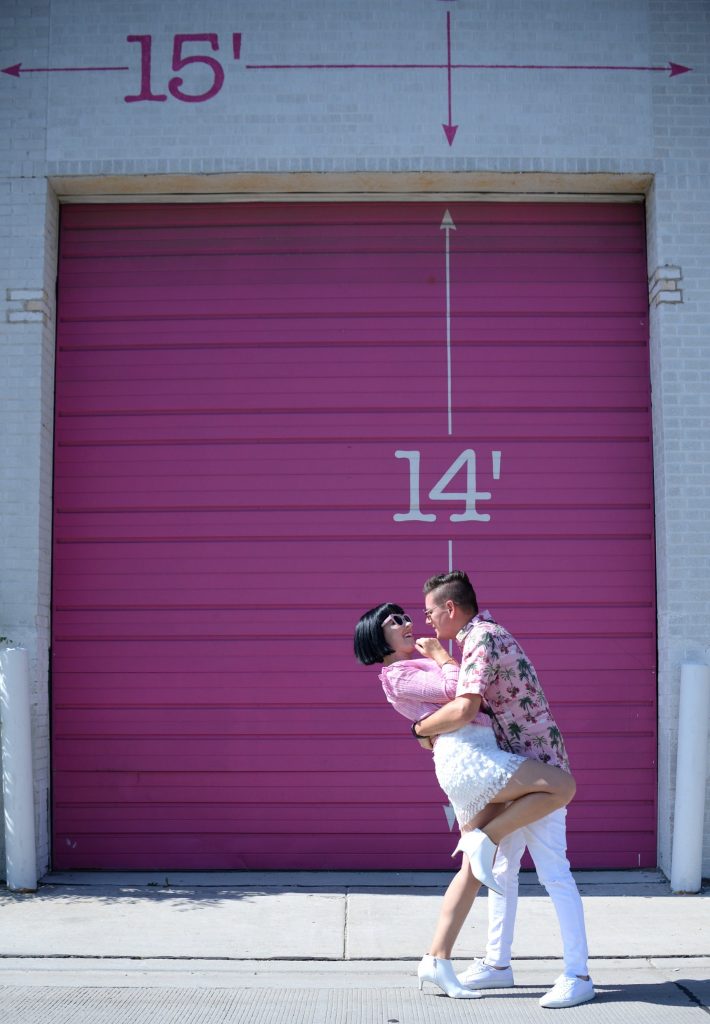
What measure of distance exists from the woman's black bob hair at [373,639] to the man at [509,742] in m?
0.23

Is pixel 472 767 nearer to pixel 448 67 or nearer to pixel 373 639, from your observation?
pixel 373 639

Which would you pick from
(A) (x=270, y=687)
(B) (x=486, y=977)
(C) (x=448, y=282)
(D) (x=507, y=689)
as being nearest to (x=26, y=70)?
(C) (x=448, y=282)

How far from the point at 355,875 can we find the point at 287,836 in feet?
1.60

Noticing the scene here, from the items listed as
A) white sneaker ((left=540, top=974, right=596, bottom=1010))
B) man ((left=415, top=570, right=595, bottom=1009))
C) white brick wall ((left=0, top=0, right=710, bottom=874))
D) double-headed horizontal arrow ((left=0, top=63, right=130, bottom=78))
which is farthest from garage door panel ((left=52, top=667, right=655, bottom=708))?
double-headed horizontal arrow ((left=0, top=63, right=130, bottom=78))

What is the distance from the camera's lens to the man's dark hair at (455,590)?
15.2 ft

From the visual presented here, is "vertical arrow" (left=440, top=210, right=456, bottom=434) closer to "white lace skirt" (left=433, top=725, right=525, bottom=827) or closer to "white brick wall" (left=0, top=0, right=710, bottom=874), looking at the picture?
"white brick wall" (left=0, top=0, right=710, bottom=874)

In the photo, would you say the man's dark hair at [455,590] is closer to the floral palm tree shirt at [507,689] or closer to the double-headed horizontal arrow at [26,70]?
the floral palm tree shirt at [507,689]

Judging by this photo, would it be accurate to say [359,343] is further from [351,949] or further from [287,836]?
[351,949]

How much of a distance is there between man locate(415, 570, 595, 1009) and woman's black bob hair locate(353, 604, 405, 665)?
0.23 meters

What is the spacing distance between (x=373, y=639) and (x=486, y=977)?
1515mm

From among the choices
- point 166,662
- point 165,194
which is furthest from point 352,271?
point 166,662

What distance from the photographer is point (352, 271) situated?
7148 mm

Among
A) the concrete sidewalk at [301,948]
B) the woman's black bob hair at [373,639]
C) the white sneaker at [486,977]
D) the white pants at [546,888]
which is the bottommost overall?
the concrete sidewalk at [301,948]

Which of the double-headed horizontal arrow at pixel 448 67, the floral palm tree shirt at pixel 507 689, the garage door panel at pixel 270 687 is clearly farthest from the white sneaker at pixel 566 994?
the double-headed horizontal arrow at pixel 448 67
